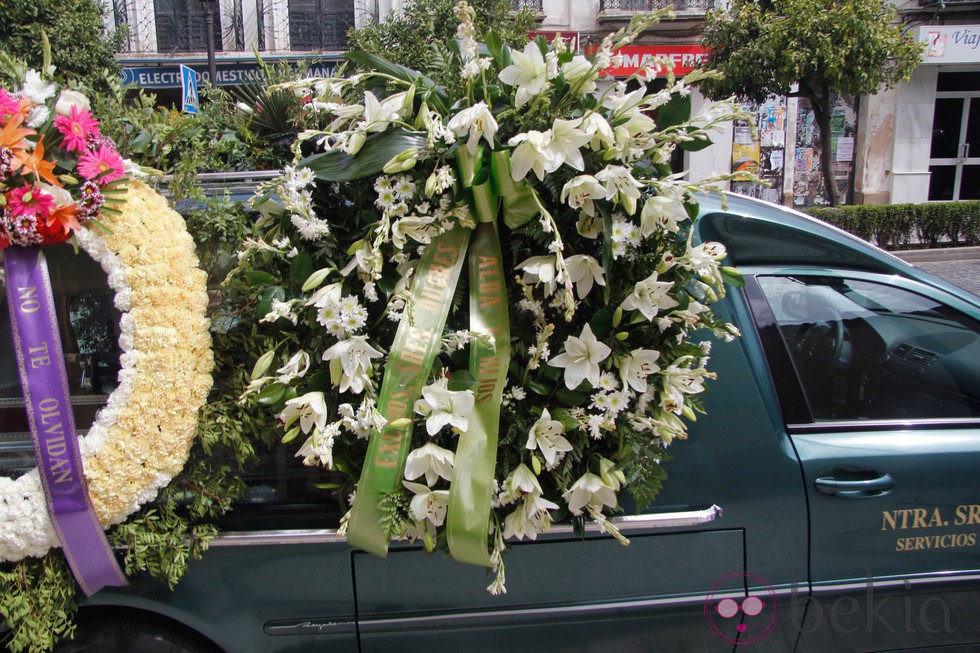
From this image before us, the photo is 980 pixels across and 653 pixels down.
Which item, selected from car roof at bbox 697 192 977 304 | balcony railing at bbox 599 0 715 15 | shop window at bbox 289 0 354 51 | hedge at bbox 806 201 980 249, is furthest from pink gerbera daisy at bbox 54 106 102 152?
balcony railing at bbox 599 0 715 15

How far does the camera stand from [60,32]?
10797mm

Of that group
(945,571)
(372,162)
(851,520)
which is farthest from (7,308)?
(945,571)

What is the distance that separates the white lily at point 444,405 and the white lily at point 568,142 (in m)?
0.59

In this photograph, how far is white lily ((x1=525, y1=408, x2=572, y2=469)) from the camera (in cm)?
179

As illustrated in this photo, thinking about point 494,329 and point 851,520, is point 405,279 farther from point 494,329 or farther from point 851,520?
point 851,520

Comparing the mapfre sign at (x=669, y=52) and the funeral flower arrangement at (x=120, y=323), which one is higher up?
the mapfre sign at (x=669, y=52)

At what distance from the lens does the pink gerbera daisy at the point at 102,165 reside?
5.85 ft

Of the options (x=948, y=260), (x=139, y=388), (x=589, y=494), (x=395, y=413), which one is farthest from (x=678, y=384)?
(x=948, y=260)

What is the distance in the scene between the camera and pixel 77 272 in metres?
1.93

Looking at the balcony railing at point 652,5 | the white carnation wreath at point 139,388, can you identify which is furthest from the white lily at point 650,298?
the balcony railing at point 652,5

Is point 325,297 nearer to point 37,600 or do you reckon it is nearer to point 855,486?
point 37,600

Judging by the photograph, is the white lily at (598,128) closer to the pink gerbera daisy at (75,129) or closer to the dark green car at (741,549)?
the dark green car at (741,549)

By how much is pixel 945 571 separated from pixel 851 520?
408 millimetres

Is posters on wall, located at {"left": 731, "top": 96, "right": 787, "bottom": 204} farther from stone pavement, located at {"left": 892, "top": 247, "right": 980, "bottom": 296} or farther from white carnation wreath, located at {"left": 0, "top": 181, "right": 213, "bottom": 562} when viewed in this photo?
white carnation wreath, located at {"left": 0, "top": 181, "right": 213, "bottom": 562}
